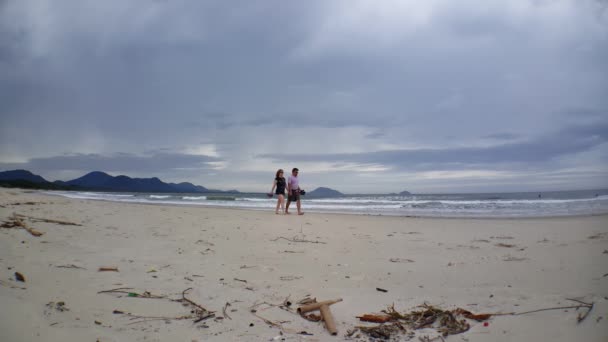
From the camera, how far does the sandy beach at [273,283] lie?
99.1 inches

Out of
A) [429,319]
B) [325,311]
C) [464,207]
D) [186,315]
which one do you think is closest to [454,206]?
[464,207]

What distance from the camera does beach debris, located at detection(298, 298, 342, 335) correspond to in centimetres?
260

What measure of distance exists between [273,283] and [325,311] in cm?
120

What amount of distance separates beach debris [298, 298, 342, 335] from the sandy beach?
53 millimetres

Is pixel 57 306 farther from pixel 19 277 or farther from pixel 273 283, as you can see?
pixel 273 283

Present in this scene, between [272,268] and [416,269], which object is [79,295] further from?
[416,269]

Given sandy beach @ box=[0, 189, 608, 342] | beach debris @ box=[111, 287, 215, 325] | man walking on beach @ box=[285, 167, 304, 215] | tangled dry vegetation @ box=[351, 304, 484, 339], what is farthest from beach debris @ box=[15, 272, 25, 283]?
man walking on beach @ box=[285, 167, 304, 215]

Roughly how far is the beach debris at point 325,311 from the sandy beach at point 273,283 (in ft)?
0.17

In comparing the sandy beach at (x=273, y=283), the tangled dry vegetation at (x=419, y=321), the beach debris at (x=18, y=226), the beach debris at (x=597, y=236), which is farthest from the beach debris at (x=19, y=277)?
the beach debris at (x=597, y=236)

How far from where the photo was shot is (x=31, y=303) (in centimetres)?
280

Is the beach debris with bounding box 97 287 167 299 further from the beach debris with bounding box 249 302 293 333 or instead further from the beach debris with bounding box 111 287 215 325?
the beach debris with bounding box 249 302 293 333

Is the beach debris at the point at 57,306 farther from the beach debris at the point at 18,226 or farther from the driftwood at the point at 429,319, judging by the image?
the beach debris at the point at 18,226

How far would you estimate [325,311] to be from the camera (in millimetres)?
2828

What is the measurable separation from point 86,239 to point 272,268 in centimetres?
373
